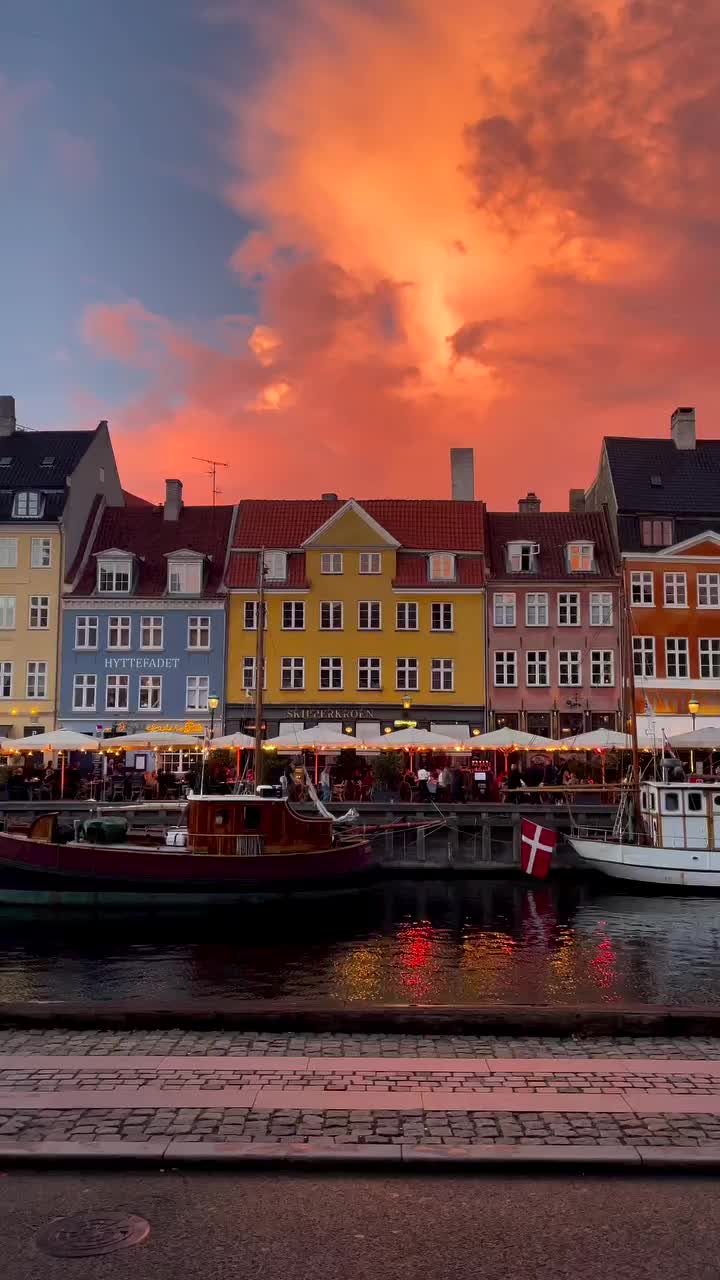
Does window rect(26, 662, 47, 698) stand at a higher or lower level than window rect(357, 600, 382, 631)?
lower

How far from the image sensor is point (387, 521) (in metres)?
58.7

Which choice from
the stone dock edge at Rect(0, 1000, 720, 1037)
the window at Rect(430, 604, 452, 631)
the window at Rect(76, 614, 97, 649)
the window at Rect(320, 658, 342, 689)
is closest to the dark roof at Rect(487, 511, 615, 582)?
the window at Rect(430, 604, 452, 631)

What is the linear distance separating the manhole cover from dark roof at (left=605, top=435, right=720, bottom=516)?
52213mm

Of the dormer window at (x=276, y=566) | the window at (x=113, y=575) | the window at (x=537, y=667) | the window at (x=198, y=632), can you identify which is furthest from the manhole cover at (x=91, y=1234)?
the window at (x=113, y=575)

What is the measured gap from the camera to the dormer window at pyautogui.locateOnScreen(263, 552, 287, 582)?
2232 inches

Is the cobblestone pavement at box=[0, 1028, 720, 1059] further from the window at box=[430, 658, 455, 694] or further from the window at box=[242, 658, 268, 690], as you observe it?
the window at box=[430, 658, 455, 694]

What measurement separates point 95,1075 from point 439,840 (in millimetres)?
31851

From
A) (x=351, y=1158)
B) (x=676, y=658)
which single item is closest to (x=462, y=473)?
(x=676, y=658)

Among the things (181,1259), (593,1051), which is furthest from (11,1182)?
(593,1051)

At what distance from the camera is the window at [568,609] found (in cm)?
5594

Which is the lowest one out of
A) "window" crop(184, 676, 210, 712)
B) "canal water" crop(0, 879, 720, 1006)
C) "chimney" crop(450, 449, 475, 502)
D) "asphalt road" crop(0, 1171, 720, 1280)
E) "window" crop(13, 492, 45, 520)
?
"canal water" crop(0, 879, 720, 1006)

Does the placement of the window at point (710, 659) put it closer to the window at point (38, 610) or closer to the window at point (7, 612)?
the window at point (38, 610)

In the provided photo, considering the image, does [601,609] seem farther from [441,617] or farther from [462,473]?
[462,473]

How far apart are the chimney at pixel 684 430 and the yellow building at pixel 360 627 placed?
1282 centimetres
